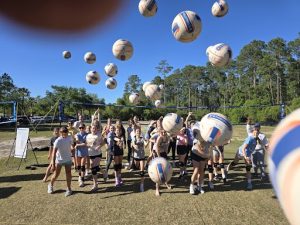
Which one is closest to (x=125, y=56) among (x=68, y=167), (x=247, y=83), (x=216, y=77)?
(x=68, y=167)

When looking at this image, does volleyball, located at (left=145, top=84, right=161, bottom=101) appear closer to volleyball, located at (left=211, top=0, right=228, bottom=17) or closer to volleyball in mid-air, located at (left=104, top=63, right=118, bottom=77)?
volleyball in mid-air, located at (left=104, top=63, right=118, bottom=77)

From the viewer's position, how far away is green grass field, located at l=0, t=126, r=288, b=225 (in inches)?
271

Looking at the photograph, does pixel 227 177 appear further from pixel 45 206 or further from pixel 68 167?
pixel 45 206

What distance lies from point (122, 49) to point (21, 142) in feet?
20.4

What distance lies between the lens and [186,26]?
8.42 metres

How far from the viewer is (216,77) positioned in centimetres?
9269

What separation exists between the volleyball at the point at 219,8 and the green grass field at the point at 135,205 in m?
5.84

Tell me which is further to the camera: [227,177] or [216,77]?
[216,77]

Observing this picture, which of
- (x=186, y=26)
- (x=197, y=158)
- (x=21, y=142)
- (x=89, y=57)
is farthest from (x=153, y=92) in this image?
(x=186, y=26)

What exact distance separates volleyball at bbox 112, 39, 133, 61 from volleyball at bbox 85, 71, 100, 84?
3.68 metres

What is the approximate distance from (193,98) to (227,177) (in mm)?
Answer: 92912

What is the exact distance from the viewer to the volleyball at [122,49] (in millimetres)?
11883

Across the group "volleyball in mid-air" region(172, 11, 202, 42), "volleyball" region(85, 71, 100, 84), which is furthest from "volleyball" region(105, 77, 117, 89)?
"volleyball in mid-air" region(172, 11, 202, 42)

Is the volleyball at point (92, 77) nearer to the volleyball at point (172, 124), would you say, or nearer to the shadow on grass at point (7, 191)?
the volleyball at point (172, 124)
